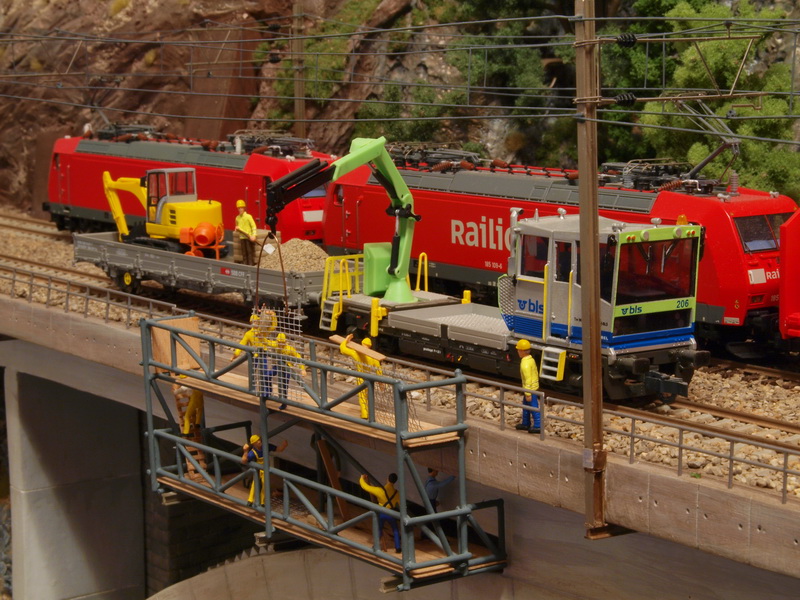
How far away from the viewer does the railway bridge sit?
10.9 m

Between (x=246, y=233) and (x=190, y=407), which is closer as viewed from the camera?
(x=190, y=407)

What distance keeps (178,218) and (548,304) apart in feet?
36.3

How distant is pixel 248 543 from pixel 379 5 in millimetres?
21177

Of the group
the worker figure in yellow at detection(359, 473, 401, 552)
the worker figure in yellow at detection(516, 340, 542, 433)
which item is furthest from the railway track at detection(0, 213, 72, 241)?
the worker figure in yellow at detection(516, 340, 542, 433)

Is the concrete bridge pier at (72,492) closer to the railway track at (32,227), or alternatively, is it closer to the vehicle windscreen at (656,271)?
the railway track at (32,227)

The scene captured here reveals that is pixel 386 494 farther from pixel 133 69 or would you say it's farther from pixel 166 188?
pixel 133 69

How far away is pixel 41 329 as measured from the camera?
20.9 meters

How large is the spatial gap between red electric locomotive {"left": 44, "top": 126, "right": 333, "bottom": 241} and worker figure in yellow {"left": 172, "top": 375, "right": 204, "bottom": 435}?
908 cm

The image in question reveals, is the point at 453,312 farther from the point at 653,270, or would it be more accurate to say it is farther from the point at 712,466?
the point at 712,466

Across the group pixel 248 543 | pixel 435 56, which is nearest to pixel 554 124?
pixel 435 56

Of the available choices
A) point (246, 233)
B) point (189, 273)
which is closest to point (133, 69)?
point (189, 273)

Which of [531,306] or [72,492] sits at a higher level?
[531,306]

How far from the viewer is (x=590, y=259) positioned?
11172 mm

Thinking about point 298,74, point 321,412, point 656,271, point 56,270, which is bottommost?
point 321,412
